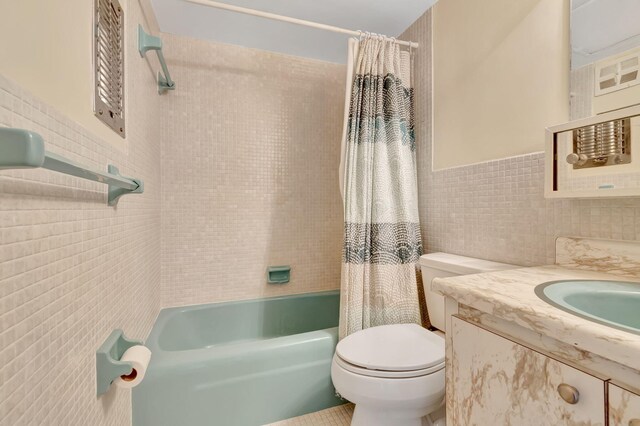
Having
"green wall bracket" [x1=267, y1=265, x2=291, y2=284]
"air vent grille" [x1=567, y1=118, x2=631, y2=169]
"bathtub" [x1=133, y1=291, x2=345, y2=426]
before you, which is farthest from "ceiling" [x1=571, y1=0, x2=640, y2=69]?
"green wall bracket" [x1=267, y1=265, x2=291, y2=284]

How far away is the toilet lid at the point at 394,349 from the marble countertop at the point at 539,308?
41 cm

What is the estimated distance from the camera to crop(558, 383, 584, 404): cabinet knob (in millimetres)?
503

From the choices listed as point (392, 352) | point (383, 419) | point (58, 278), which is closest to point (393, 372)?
point (392, 352)

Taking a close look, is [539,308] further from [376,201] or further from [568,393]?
[376,201]

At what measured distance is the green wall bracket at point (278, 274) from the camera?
2.07m

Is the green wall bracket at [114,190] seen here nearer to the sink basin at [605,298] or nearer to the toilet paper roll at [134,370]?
the toilet paper roll at [134,370]

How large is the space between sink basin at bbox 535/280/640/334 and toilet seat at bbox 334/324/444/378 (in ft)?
1.68

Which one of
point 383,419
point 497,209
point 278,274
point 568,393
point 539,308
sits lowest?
point 383,419

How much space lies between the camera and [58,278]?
24.0 inches

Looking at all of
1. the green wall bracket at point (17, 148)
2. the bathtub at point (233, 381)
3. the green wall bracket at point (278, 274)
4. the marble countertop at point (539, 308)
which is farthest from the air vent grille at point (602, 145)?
the green wall bracket at point (278, 274)

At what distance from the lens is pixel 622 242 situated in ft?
2.88

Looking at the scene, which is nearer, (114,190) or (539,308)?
(539,308)

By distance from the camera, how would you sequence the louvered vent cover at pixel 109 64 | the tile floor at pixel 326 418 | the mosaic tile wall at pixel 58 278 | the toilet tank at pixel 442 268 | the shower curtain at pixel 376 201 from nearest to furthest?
the mosaic tile wall at pixel 58 278
the louvered vent cover at pixel 109 64
the toilet tank at pixel 442 268
the tile floor at pixel 326 418
the shower curtain at pixel 376 201

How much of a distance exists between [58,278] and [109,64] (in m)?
0.68
